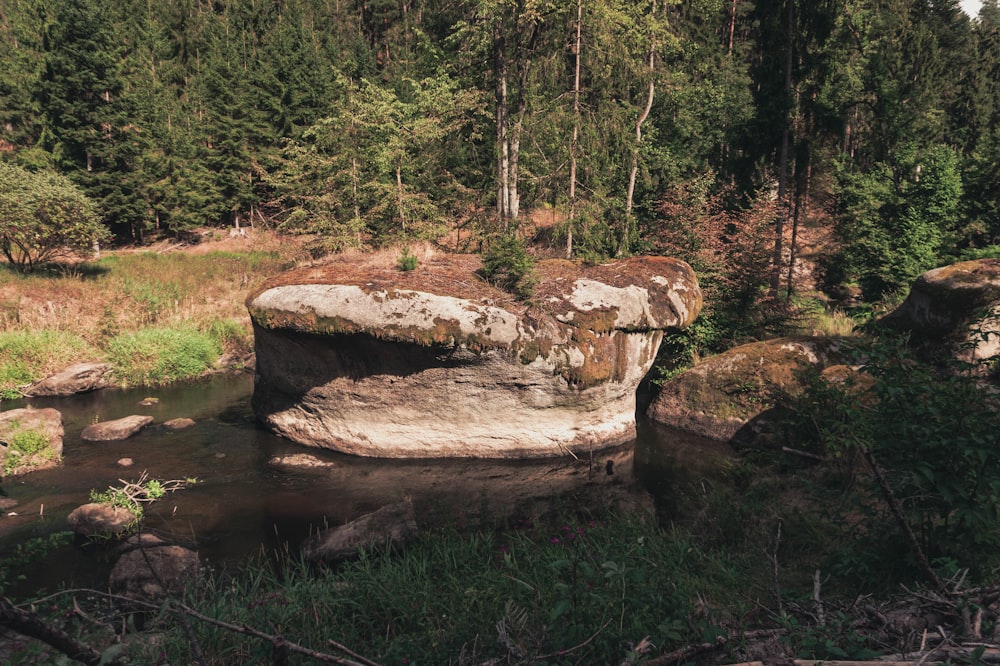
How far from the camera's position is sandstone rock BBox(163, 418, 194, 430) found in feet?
46.3

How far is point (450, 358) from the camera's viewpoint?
1240 centimetres

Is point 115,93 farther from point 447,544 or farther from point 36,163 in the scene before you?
point 447,544

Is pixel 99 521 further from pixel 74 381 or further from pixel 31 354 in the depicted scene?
pixel 31 354

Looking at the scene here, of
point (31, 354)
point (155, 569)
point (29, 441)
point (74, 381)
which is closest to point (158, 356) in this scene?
point (74, 381)

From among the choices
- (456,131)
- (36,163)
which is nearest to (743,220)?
(456,131)

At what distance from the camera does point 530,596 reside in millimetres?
4914

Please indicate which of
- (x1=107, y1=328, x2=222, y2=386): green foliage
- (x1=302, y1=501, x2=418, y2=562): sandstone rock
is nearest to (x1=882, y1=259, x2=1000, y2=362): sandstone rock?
(x1=302, y1=501, x2=418, y2=562): sandstone rock

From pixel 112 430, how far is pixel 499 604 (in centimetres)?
1250

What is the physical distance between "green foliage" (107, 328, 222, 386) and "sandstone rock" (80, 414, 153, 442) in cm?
479

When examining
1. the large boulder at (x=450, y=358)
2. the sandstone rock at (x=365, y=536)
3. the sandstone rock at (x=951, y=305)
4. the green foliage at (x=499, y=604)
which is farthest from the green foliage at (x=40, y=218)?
the sandstone rock at (x=951, y=305)

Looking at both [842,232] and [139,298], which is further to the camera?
[842,232]

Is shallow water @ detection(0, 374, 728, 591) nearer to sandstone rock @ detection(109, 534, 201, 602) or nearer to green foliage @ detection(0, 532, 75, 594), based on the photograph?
green foliage @ detection(0, 532, 75, 594)

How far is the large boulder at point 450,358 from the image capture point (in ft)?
40.4

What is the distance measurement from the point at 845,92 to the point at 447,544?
26.3 meters
